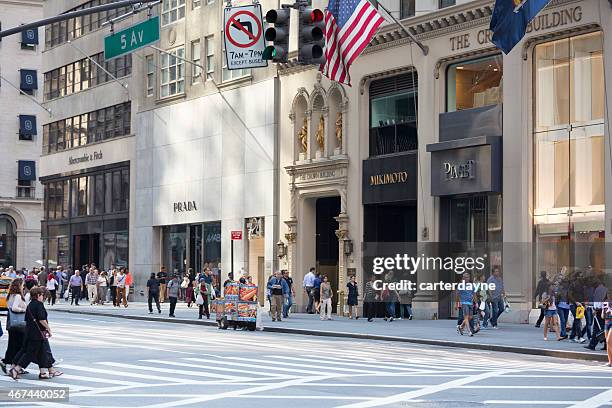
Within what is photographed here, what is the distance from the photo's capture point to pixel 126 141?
216ft

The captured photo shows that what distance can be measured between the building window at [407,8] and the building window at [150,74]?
22300 mm

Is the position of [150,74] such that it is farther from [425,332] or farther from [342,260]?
[425,332]

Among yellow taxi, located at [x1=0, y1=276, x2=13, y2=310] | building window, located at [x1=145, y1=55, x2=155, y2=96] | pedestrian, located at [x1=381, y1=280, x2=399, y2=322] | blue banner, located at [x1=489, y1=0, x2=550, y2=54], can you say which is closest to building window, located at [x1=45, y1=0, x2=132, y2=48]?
building window, located at [x1=145, y1=55, x2=155, y2=96]

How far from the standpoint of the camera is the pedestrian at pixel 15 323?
21.0 meters

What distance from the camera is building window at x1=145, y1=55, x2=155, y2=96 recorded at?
6312 cm

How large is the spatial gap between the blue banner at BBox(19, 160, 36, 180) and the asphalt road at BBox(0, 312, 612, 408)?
66308 millimetres

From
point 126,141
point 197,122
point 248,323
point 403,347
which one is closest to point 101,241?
point 126,141

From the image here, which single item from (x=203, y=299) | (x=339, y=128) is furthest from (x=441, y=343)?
(x=339, y=128)

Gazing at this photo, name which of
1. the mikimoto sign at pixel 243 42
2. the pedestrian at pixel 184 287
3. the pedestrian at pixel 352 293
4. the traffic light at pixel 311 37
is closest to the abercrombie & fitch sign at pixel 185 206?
the pedestrian at pixel 184 287

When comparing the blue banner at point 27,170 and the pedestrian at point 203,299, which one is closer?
the pedestrian at point 203,299

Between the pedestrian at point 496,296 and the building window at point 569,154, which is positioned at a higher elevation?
the building window at point 569,154

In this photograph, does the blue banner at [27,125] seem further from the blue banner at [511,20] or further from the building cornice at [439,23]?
the blue banner at [511,20]

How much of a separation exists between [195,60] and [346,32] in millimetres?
20758

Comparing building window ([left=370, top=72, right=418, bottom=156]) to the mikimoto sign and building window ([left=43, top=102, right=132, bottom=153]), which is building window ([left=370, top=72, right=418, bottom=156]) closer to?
the mikimoto sign
